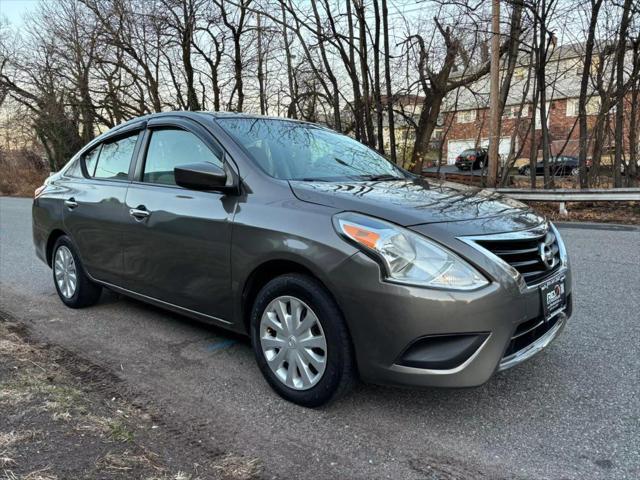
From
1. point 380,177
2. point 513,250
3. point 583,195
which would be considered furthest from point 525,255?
point 583,195

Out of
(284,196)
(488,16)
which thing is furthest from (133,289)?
(488,16)

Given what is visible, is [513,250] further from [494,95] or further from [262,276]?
[494,95]

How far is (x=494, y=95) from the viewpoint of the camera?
12469 millimetres

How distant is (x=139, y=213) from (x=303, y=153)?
127 centimetres

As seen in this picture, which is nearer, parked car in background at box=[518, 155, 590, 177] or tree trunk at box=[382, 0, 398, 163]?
parked car in background at box=[518, 155, 590, 177]

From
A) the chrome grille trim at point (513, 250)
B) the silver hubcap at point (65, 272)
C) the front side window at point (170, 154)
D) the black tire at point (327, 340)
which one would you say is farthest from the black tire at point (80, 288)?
the chrome grille trim at point (513, 250)

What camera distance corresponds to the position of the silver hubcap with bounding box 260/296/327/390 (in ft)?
8.98

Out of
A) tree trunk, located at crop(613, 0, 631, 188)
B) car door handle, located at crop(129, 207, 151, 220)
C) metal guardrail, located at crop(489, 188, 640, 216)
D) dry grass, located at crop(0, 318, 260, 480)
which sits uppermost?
tree trunk, located at crop(613, 0, 631, 188)

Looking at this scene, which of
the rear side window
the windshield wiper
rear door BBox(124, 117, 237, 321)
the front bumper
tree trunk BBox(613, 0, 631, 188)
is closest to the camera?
the front bumper

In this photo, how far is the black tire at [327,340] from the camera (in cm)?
260

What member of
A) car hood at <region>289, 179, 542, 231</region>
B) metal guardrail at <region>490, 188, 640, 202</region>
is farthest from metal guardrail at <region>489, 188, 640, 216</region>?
car hood at <region>289, 179, 542, 231</region>

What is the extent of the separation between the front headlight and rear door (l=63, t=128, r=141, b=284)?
2.23 meters

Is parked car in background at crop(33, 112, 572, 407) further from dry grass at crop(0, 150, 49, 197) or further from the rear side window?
dry grass at crop(0, 150, 49, 197)

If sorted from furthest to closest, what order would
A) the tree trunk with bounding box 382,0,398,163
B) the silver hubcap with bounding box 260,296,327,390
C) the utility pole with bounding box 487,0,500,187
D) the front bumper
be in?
the tree trunk with bounding box 382,0,398,163 < the utility pole with bounding box 487,0,500,187 < the silver hubcap with bounding box 260,296,327,390 < the front bumper
